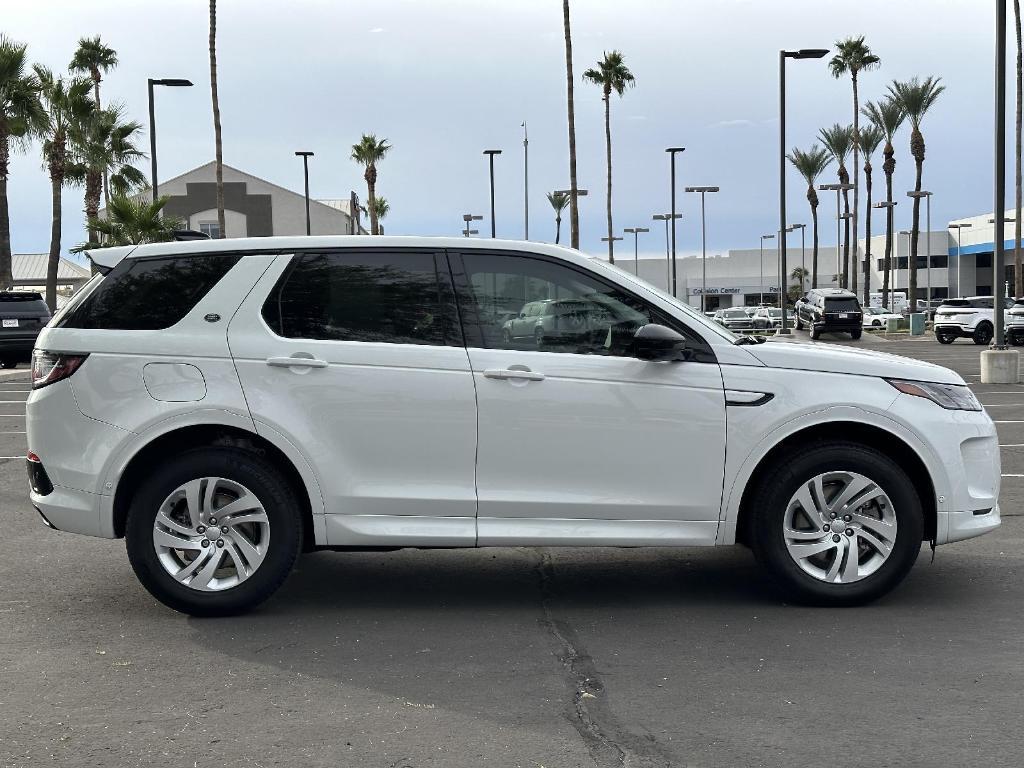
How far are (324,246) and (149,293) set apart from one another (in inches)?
35.0

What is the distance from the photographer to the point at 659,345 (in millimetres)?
5820

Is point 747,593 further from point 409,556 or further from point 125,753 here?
point 125,753

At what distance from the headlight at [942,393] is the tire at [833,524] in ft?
1.16

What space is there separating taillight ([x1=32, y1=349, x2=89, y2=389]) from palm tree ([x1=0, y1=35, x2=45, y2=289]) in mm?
34823

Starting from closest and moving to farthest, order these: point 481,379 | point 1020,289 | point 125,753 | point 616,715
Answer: point 125,753
point 616,715
point 481,379
point 1020,289

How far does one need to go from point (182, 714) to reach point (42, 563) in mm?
3221

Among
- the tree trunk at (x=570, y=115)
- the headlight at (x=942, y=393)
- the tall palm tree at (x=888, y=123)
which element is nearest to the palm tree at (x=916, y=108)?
the tall palm tree at (x=888, y=123)

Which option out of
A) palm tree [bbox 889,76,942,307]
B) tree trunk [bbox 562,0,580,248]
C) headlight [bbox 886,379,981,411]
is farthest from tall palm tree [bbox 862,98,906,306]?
headlight [bbox 886,379,981,411]

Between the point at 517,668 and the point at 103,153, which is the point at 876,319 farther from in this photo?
the point at 517,668

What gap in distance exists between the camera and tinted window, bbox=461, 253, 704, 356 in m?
5.99

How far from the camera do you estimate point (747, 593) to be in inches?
254

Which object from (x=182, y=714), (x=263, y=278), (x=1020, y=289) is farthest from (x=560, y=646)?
(x=1020, y=289)

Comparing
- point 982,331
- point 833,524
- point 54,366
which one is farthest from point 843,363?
point 982,331

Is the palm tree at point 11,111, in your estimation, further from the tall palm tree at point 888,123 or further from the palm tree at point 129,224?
the tall palm tree at point 888,123
